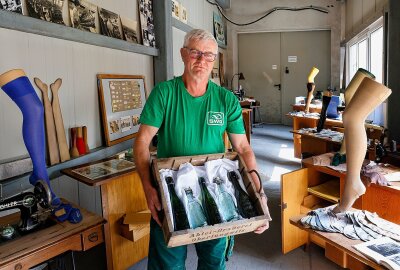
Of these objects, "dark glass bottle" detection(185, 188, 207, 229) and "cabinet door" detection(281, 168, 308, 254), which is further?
"cabinet door" detection(281, 168, 308, 254)

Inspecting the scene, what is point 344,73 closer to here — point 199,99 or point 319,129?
point 319,129

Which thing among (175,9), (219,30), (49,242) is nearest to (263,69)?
(219,30)

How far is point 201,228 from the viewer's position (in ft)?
4.12

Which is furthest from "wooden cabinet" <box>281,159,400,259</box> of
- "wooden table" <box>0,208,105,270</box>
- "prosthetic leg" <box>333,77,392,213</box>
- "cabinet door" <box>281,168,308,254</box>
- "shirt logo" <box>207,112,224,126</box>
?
"wooden table" <box>0,208,105,270</box>

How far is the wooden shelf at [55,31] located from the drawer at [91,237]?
4.31ft

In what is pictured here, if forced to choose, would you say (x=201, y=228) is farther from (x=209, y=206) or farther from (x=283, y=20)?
(x=283, y=20)

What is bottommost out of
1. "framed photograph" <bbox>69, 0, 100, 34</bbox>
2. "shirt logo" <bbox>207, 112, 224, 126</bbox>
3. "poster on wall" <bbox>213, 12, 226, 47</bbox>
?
"shirt logo" <bbox>207, 112, 224, 126</bbox>

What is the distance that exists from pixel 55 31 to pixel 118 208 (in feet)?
4.45

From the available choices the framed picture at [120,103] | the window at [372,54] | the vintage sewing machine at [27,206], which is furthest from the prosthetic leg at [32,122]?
the window at [372,54]

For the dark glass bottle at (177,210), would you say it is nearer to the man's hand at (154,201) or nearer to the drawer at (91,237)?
the man's hand at (154,201)

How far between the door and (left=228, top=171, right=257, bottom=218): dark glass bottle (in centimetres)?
815

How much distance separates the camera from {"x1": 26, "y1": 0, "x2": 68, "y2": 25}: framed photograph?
2.26m

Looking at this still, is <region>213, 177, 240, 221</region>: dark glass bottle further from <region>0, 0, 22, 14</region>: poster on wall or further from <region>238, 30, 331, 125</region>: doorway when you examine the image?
<region>238, 30, 331, 125</region>: doorway

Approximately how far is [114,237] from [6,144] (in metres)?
0.97
